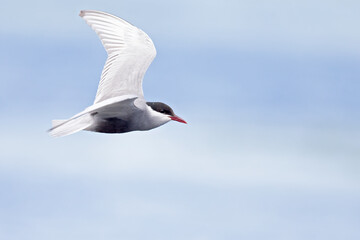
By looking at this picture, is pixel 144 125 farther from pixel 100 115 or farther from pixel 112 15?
pixel 112 15

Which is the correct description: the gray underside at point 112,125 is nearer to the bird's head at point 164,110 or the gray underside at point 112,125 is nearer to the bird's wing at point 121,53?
the bird's head at point 164,110

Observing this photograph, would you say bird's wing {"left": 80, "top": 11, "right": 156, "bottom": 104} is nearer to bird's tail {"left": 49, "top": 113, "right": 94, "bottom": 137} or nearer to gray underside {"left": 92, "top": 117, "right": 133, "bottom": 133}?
gray underside {"left": 92, "top": 117, "right": 133, "bottom": 133}

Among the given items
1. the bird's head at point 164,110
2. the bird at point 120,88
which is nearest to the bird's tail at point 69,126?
the bird at point 120,88

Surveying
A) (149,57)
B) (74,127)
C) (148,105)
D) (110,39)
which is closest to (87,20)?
(110,39)

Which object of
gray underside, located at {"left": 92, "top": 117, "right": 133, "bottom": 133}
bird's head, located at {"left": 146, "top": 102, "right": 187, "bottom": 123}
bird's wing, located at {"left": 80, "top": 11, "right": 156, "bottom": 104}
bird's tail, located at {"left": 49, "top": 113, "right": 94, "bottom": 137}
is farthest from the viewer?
bird's wing, located at {"left": 80, "top": 11, "right": 156, "bottom": 104}

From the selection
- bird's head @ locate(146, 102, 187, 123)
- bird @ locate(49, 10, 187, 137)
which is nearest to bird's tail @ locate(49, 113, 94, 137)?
bird @ locate(49, 10, 187, 137)

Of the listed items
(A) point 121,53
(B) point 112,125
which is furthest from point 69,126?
(A) point 121,53

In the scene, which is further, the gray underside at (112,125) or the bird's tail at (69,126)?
the gray underside at (112,125)
